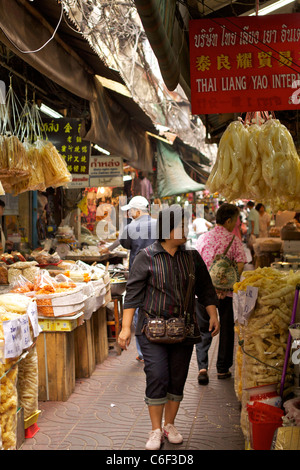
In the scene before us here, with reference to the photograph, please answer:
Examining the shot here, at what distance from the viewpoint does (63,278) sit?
21.4 feet

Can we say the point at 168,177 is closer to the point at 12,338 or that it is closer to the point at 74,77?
the point at 74,77

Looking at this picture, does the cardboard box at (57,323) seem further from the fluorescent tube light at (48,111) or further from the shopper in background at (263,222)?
A: the shopper in background at (263,222)

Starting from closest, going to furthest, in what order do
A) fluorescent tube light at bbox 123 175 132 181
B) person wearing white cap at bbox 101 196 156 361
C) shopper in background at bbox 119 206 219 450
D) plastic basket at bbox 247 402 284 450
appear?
plastic basket at bbox 247 402 284 450 < shopper in background at bbox 119 206 219 450 < person wearing white cap at bbox 101 196 156 361 < fluorescent tube light at bbox 123 175 132 181

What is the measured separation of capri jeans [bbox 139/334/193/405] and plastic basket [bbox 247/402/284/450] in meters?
0.83

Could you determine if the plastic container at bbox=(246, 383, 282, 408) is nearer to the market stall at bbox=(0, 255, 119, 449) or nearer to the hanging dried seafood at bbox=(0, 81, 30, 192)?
the market stall at bbox=(0, 255, 119, 449)

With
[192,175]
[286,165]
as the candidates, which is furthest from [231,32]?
[192,175]

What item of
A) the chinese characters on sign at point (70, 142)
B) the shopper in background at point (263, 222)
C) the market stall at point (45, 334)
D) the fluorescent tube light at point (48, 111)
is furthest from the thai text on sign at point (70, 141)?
the shopper in background at point (263, 222)

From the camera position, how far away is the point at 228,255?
630 cm

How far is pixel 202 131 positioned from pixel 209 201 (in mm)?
17743

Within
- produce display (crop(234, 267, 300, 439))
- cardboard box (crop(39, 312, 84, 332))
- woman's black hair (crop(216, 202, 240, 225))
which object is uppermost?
woman's black hair (crop(216, 202, 240, 225))

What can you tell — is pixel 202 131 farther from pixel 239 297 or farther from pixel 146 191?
pixel 239 297

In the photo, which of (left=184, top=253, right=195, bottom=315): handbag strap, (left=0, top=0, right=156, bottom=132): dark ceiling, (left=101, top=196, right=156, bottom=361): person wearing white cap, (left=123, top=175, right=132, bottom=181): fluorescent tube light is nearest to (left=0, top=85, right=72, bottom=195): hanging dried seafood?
(left=0, top=0, right=156, bottom=132): dark ceiling

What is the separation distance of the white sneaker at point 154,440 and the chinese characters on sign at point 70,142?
4.92 m

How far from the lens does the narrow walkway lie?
4605 millimetres
